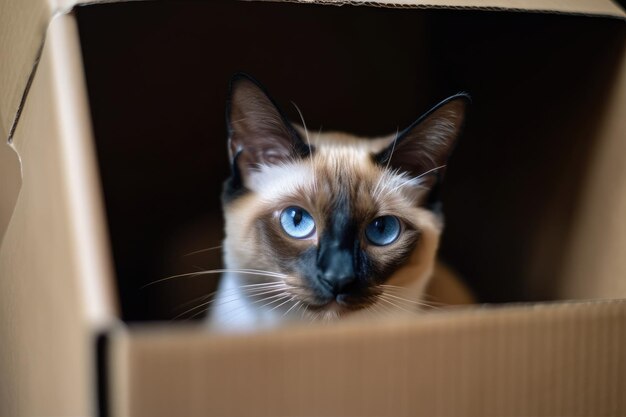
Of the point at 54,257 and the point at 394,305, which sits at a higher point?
the point at 54,257

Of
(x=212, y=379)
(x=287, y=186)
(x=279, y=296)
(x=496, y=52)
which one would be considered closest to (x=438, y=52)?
(x=496, y=52)

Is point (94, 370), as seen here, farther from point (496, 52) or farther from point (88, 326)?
point (496, 52)

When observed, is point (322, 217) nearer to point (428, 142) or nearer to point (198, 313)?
point (428, 142)

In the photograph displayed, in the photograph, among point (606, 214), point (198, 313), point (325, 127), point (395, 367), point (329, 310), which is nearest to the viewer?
point (395, 367)

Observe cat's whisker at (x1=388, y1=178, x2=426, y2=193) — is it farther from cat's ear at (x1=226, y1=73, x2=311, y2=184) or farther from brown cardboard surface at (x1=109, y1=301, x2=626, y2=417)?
brown cardboard surface at (x1=109, y1=301, x2=626, y2=417)

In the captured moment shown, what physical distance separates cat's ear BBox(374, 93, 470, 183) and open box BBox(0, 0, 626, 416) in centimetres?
21

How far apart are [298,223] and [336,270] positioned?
170mm

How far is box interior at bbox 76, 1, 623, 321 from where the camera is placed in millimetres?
1497

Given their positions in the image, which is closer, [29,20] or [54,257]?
[54,257]

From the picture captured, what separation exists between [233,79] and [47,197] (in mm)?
442

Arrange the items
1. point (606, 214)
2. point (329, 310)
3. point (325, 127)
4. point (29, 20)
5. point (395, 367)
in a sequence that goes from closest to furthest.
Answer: point (395, 367), point (29, 20), point (329, 310), point (606, 214), point (325, 127)

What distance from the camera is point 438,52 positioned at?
2.01 metres

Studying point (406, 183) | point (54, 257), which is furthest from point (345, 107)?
point (54, 257)

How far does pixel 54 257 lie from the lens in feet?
2.61
